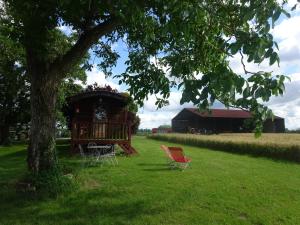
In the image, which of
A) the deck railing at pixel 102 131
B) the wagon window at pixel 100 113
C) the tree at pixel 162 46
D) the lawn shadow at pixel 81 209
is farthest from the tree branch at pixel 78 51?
the wagon window at pixel 100 113

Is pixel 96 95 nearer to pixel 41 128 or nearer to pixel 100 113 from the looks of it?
pixel 100 113

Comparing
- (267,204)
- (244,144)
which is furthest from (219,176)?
(244,144)

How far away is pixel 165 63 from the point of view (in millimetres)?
9906

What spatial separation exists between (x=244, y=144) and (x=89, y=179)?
43.3 feet

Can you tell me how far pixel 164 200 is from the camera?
333 inches

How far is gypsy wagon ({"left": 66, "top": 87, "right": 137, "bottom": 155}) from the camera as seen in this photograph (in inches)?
706

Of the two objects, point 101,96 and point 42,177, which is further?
point 101,96

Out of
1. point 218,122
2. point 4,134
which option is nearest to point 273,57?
point 4,134

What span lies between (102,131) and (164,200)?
10.4 meters

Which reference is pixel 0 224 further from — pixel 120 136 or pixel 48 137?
pixel 120 136

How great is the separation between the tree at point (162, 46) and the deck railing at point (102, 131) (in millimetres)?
6435

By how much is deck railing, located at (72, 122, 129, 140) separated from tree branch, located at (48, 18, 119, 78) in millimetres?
8366

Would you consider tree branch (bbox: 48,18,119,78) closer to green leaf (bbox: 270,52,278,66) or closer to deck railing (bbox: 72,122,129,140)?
green leaf (bbox: 270,52,278,66)

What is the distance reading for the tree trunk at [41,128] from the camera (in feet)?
30.5
